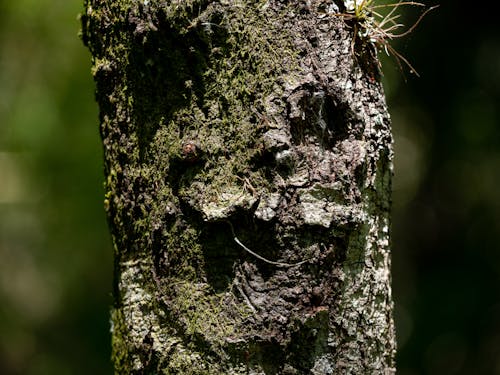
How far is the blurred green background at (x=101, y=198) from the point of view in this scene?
215 inches

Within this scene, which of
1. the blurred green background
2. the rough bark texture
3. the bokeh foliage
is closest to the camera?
the rough bark texture

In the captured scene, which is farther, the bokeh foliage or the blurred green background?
the bokeh foliage

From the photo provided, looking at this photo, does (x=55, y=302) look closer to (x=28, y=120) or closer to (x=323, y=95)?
(x=28, y=120)

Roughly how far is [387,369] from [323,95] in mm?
592

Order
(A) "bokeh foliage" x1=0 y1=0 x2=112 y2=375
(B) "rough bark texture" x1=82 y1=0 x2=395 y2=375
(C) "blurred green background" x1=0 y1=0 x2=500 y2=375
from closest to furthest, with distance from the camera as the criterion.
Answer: (B) "rough bark texture" x1=82 y1=0 x2=395 y2=375, (C) "blurred green background" x1=0 y1=0 x2=500 y2=375, (A) "bokeh foliage" x1=0 y1=0 x2=112 y2=375

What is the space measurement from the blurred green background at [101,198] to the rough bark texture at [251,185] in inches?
172

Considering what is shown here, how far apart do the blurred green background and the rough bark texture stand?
4.37 metres

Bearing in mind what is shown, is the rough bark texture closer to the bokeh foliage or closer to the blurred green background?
the blurred green background

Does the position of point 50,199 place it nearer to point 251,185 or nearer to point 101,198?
point 101,198

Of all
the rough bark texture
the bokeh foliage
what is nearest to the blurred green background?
the bokeh foliage

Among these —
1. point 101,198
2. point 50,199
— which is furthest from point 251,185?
point 50,199

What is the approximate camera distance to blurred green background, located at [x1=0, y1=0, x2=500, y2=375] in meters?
5.45

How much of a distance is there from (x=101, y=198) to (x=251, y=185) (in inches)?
230

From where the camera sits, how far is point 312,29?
1.23 meters
